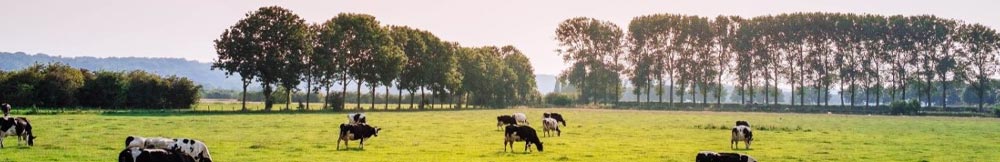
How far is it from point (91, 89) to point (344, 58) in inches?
973

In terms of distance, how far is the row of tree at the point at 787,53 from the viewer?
379 ft

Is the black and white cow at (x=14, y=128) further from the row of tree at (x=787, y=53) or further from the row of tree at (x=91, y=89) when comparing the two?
the row of tree at (x=787, y=53)

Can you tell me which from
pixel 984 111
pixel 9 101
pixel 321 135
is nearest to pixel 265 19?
pixel 9 101

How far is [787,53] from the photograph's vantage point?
401ft

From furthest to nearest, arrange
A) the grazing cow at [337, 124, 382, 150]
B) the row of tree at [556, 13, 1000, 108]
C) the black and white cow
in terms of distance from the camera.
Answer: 1. the row of tree at [556, 13, 1000, 108]
2. the grazing cow at [337, 124, 382, 150]
3. the black and white cow

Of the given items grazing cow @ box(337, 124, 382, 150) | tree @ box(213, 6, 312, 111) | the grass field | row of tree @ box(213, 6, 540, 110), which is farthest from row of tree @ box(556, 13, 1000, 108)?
grazing cow @ box(337, 124, 382, 150)

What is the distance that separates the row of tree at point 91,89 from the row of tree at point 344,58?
331 inches

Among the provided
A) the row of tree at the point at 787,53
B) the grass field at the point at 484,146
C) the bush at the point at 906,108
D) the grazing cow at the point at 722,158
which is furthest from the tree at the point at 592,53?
the grazing cow at the point at 722,158

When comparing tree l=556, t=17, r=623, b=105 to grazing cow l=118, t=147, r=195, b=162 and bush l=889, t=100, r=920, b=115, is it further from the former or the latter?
grazing cow l=118, t=147, r=195, b=162

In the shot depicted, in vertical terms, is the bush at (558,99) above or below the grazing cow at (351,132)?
above

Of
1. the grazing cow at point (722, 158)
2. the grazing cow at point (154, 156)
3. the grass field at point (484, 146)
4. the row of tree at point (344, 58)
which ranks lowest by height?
the grass field at point (484, 146)

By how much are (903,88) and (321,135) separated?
10332 centimetres

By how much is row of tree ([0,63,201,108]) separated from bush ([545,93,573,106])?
199ft

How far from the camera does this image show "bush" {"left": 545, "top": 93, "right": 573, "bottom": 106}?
134 metres
